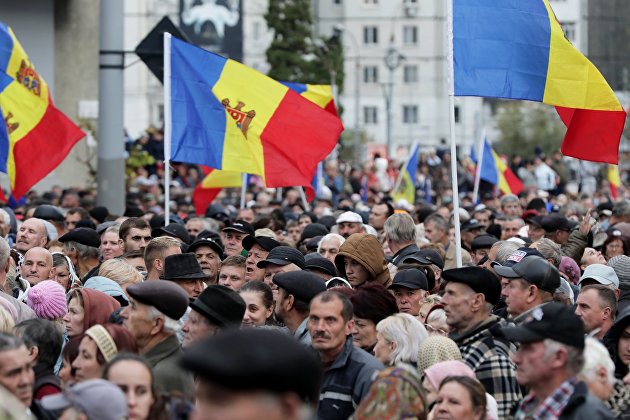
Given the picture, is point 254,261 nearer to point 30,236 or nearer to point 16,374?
point 30,236

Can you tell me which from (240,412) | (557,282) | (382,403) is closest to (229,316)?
(382,403)

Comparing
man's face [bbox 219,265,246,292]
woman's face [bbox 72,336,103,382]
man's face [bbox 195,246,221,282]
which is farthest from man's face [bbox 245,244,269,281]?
woman's face [bbox 72,336,103,382]

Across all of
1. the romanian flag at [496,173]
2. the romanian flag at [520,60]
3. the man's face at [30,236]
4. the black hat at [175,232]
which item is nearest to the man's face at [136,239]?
the black hat at [175,232]

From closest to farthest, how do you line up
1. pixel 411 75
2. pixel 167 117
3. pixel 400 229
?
pixel 400 229, pixel 167 117, pixel 411 75

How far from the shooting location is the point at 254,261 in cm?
1224

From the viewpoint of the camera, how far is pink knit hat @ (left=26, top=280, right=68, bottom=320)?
9.30 meters

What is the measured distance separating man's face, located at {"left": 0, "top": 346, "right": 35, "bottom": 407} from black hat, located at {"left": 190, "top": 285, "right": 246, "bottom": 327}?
131 centimetres

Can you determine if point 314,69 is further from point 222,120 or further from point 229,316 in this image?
point 229,316

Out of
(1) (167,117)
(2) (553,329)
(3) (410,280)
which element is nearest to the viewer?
(2) (553,329)

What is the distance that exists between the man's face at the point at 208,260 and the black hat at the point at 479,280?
3.93 m

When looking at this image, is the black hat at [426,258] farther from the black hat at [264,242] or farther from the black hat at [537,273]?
the black hat at [537,273]

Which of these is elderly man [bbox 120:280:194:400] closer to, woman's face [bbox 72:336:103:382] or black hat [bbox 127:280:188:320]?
black hat [bbox 127:280:188:320]

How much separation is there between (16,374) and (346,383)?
192 centimetres

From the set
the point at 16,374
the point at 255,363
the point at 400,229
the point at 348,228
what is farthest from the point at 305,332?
the point at 348,228
